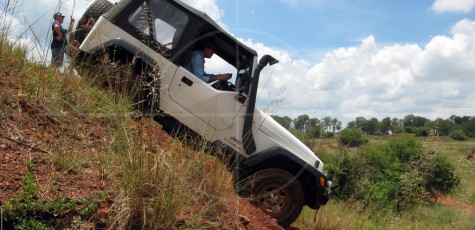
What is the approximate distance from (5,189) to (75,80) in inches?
91.9

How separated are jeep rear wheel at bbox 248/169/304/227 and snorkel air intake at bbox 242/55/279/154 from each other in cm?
41

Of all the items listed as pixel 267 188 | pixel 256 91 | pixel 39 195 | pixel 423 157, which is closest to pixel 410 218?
pixel 423 157

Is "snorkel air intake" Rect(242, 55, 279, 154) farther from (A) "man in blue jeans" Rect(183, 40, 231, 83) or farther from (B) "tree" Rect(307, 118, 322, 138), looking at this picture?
(B) "tree" Rect(307, 118, 322, 138)

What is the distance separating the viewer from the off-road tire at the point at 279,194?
19.2 ft

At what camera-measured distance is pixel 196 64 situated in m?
5.96

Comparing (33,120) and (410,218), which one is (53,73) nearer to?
(33,120)

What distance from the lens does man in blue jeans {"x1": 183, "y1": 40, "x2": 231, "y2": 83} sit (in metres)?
5.97

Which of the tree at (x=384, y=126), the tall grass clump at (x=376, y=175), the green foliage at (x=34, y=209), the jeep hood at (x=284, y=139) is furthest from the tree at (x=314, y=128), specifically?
the tree at (x=384, y=126)

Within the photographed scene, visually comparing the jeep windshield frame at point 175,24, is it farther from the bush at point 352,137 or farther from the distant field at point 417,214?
the bush at point 352,137

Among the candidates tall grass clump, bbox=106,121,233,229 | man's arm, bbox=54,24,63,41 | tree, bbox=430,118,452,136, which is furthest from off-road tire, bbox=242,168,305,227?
man's arm, bbox=54,24,63,41

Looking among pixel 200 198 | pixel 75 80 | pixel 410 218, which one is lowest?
pixel 410 218

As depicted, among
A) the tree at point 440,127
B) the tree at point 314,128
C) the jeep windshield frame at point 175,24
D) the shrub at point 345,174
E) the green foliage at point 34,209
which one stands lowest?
the shrub at point 345,174

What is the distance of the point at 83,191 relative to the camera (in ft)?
10.7

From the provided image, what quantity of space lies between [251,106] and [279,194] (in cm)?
116
